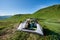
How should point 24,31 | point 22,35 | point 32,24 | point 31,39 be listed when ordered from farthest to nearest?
point 32,24 → point 24,31 → point 22,35 → point 31,39

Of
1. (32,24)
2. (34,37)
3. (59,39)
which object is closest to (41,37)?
(34,37)

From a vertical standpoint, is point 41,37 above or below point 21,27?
below

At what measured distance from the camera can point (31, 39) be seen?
52.9 feet

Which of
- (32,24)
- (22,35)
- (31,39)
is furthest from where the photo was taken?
(32,24)

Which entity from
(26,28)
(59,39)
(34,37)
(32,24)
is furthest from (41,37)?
(32,24)

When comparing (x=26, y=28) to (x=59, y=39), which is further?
(x=26, y=28)

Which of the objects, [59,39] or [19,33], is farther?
[19,33]

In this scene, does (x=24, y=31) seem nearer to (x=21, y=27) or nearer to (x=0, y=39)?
(x=21, y=27)

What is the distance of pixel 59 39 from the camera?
53.5ft

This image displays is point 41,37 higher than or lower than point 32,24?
lower

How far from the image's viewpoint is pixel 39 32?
58.3 ft

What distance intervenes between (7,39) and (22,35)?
7.71 ft

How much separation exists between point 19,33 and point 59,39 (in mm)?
5977

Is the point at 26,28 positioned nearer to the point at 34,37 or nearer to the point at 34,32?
the point at 34,32
